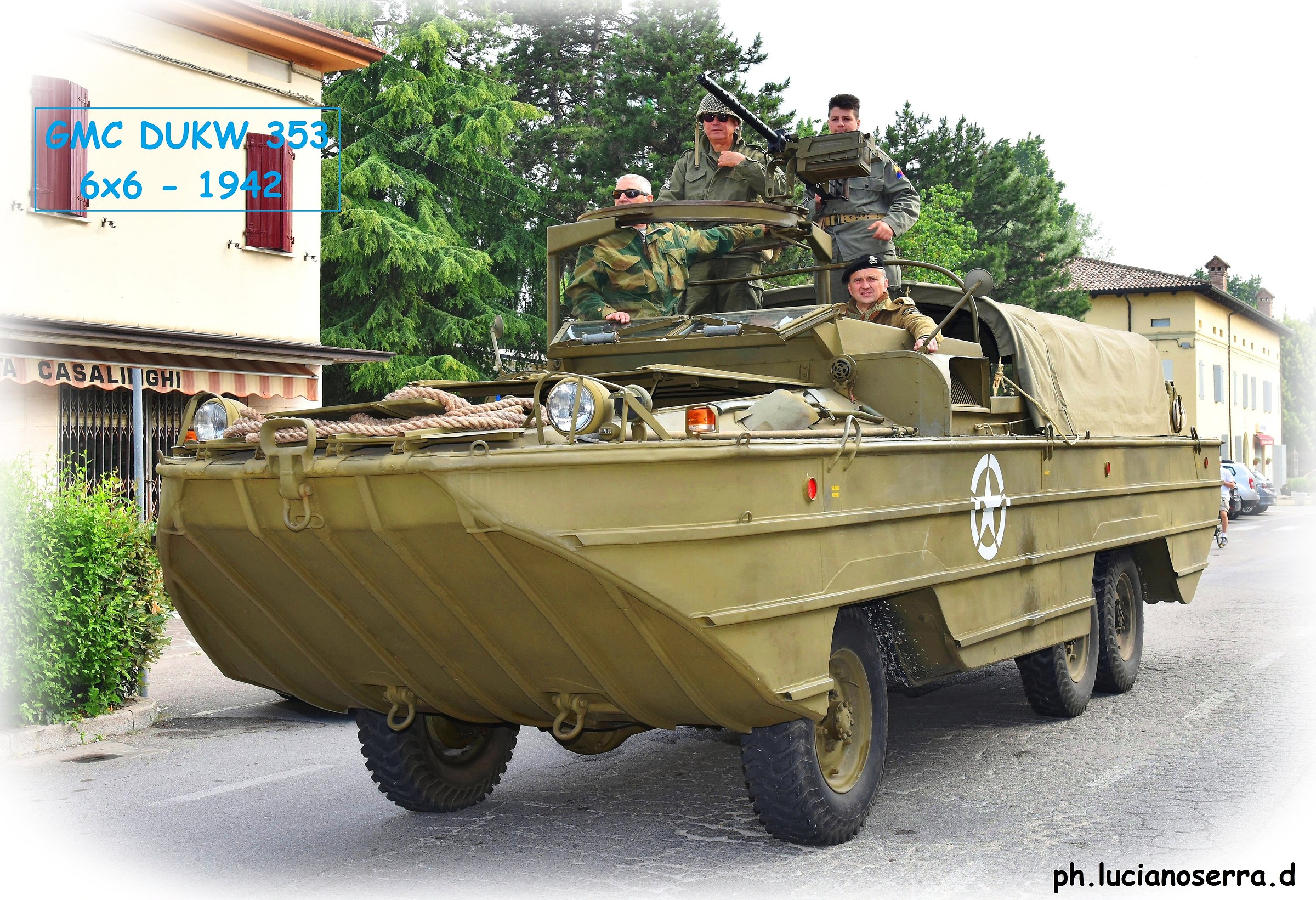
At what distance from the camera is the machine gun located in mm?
7191

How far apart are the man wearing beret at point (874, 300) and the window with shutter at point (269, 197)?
38.3 ft

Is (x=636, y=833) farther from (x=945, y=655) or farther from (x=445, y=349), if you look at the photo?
(x=445, y=349)

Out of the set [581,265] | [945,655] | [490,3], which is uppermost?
[490,3]

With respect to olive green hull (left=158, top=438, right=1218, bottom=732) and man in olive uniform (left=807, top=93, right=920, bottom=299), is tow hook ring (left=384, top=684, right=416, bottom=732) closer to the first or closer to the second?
olive green hull (left=158, top=438, right=1218, bottom=732)

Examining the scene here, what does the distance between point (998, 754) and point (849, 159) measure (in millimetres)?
3162

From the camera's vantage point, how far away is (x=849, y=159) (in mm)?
7234

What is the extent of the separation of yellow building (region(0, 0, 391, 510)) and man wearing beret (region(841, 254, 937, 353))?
9467 millimetres

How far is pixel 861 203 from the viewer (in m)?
7.85

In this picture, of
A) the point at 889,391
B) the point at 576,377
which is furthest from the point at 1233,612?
the point at 576,377

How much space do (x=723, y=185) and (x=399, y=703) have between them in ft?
12.0

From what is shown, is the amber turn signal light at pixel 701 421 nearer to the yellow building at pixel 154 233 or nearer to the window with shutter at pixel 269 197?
the yellow building at pixel 154 233

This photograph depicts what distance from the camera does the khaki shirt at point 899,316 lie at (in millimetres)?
6324

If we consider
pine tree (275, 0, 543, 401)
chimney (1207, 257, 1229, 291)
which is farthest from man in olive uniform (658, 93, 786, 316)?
chimney (1207, 257, 1229, 291)

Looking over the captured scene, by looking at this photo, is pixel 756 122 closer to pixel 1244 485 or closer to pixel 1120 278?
pixel 1244 485
